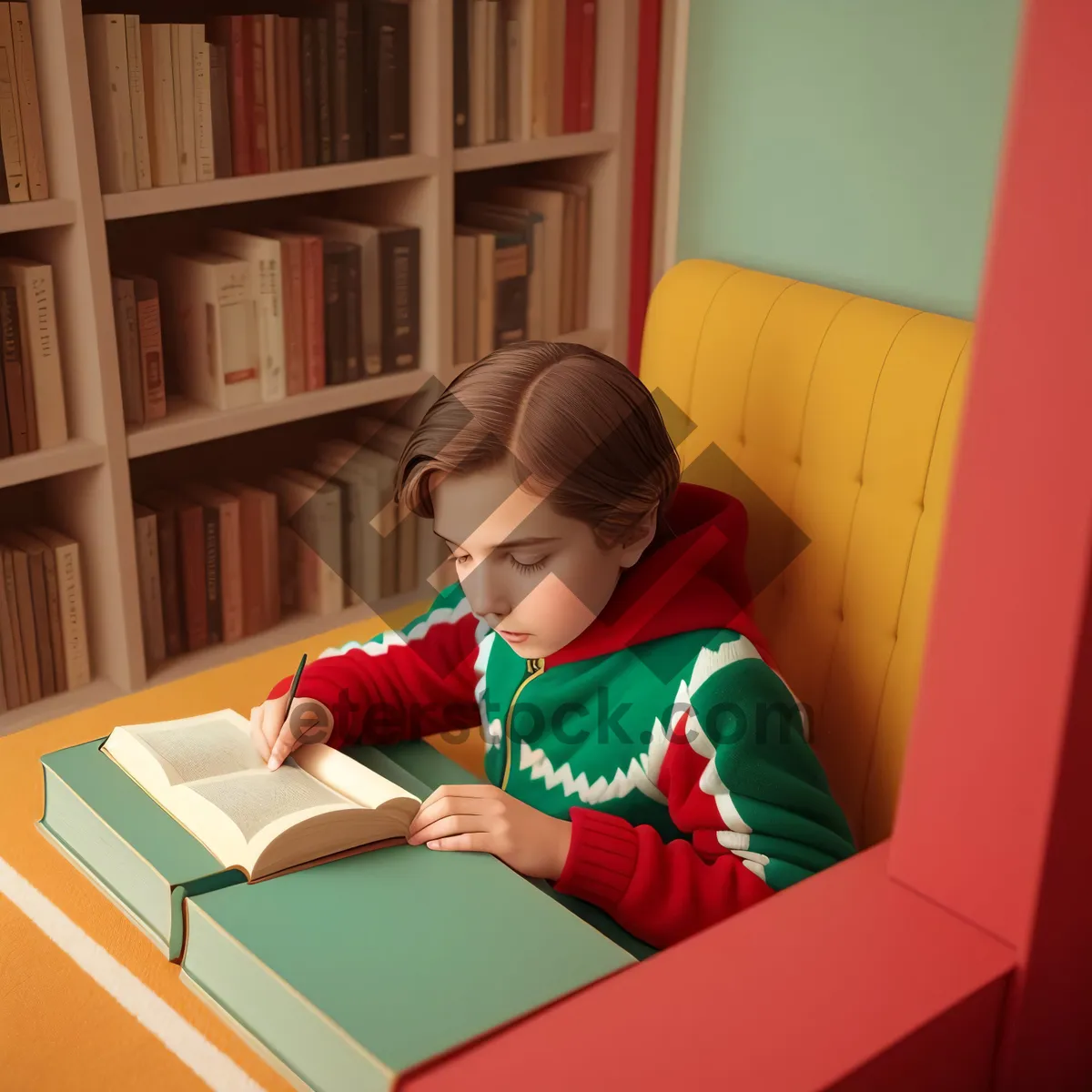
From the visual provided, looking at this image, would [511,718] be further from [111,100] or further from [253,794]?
[111,100]

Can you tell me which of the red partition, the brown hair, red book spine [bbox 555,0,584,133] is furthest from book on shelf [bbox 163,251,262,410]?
Result: the red partition

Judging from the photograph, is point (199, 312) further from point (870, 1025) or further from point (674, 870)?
point (870, 1025)

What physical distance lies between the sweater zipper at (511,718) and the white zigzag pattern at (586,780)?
0.02m

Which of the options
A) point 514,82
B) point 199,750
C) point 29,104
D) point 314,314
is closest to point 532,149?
point 514,82

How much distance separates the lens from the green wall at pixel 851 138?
1.40 m

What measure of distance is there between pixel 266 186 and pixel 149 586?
2.35 feet

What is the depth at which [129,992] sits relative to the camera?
3.13ft

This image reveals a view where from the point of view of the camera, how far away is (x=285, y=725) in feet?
3.68

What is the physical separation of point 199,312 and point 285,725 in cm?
128

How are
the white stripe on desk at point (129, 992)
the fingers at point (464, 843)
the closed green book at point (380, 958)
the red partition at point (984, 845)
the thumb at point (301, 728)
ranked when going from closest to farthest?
1. the red partition at point (984, 845)
2. the closed green book at point (380, 958)
3. the white stripe on desk at point (129, 992)
4. the fingers at point (464, 843)
5. the thumb at point (301, 728)

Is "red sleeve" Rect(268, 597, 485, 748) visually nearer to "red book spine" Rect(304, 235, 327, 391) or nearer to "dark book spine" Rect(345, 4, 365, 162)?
"red book spine" Rect(304, 235, 327, 391)

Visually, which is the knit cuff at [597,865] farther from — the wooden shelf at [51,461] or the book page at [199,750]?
the wooden shelf at [51,461]

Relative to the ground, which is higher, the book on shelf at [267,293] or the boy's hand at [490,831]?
the book on shelf at [267,293]

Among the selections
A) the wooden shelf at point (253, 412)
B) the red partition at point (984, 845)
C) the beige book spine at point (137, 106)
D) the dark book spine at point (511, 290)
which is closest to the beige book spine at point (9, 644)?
the wooden shelf at point (253, 412)
